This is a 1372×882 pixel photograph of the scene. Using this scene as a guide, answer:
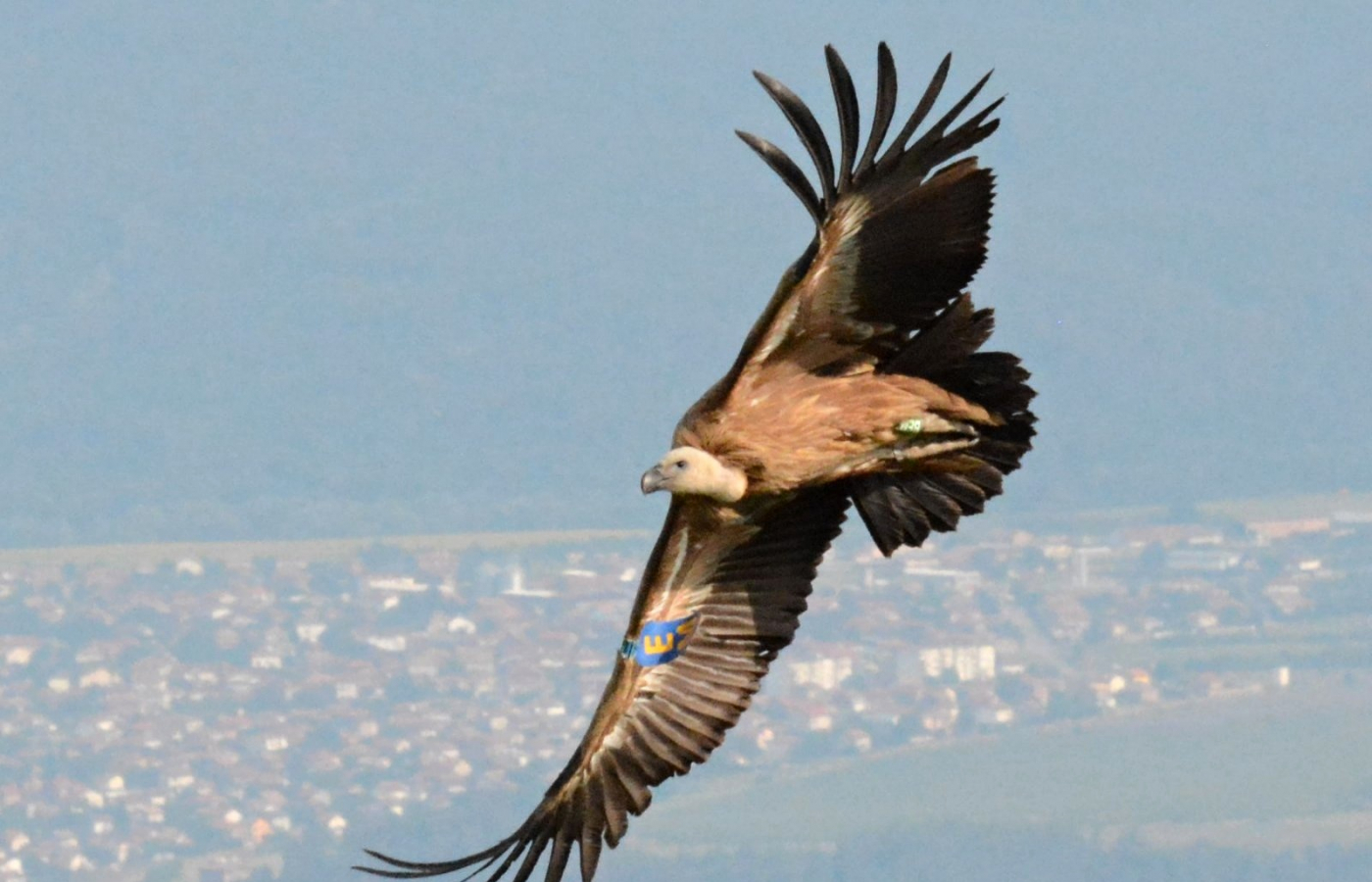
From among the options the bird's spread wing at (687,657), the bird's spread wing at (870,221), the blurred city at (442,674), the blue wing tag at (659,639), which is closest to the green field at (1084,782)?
→ the blurred city at (442,674)

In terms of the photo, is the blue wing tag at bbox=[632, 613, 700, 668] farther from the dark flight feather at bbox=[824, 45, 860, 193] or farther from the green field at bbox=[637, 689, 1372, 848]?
the green field at bbox=[637, 689, 1372, 848]

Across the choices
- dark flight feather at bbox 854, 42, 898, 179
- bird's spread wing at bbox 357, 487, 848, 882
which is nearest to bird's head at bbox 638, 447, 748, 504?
bird's spread wing at bbox 357, 487, 848, 882

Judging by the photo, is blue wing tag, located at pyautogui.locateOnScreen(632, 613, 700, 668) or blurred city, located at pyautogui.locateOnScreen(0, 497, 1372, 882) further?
blurred city, located at pyautogui.locateOnScreen(0, 497, 1372, 882)

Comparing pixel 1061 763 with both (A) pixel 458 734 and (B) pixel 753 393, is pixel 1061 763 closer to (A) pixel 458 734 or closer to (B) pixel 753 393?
(A) pixel 458 734

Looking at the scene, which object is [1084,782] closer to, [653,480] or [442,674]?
[442,674]

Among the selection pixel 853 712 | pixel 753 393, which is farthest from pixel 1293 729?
pixel 753 393

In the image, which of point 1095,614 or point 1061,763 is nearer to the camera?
point 1061,763

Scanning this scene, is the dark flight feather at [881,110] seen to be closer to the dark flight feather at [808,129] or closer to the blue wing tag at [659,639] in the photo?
the dark flight feather at [808,129]

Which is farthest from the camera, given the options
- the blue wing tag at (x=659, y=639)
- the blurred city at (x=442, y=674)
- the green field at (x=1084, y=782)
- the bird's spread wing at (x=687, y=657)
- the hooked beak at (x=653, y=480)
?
the green field at (x=1084, y=782)
